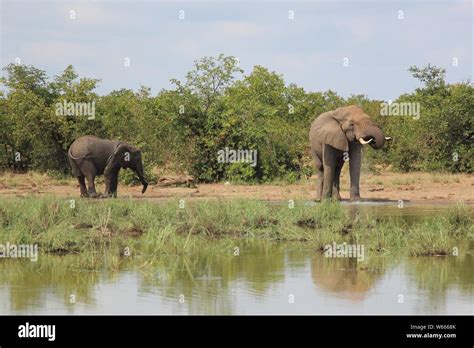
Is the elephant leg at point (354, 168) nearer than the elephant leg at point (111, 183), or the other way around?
the elephant leg at point (354, 168)

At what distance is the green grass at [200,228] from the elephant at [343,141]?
10.7 feet

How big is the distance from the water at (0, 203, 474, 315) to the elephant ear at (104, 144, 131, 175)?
912 centimetres

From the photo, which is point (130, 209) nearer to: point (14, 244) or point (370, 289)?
point (14, 244)

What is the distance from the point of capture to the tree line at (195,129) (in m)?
27.3

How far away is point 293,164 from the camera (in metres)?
28.1

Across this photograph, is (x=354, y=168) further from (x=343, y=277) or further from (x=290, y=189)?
(x=343, y=277)

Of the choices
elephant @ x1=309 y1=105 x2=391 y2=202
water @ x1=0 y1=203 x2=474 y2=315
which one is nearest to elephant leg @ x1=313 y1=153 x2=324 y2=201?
elephant @ x1=309 y1=105 x2=391 y2=202

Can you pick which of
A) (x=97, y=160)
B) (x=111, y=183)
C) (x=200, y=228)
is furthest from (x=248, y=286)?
(x=97, y=160)

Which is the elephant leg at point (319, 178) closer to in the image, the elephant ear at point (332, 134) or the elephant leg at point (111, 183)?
the elephant ear at point (332, 134)

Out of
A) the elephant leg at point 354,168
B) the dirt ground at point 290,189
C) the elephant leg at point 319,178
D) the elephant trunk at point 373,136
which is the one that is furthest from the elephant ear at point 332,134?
the dirt ground at point 290,189

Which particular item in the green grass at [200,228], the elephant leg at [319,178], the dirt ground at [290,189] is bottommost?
the green grass at [200,228]

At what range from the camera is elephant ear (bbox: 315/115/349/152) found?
20.1 meters
